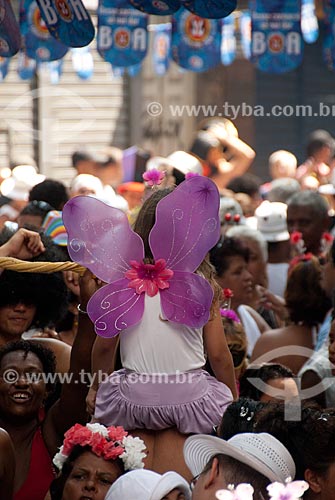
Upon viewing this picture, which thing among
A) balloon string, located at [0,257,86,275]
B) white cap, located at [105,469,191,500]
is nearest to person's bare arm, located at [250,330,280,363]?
balloon string, located at [0,257,86,275]

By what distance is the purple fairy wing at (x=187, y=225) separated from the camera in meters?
4.01

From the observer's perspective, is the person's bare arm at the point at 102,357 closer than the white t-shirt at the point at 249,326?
Yes

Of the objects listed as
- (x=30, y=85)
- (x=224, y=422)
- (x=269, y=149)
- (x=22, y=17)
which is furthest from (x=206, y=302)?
(x=269, y=149)

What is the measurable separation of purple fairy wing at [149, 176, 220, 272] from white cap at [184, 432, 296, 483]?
2.67 feet

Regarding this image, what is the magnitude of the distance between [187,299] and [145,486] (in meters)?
0.88

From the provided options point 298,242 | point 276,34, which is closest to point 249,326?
point 298,242

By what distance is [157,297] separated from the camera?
13.4ft

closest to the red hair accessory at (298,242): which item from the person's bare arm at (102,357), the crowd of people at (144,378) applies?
the crowd of people at (144,378)

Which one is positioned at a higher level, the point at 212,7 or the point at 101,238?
the point at 212,7

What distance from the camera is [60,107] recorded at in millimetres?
16203

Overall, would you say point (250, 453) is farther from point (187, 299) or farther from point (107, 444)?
point (187, 299)

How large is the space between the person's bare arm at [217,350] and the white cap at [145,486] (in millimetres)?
867

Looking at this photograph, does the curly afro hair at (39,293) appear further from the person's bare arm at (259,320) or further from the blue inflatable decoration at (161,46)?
the blue inflatable decoration at (161,46)

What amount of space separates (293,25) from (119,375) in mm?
6266
